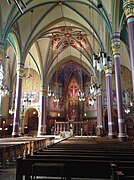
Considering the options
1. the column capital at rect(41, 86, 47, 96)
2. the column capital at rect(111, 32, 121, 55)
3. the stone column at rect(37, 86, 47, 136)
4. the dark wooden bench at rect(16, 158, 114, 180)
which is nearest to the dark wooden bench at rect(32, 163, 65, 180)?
the dark wooden bench at rect(16, 158, 114, 180)

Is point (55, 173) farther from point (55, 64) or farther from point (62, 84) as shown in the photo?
point (62, 84)

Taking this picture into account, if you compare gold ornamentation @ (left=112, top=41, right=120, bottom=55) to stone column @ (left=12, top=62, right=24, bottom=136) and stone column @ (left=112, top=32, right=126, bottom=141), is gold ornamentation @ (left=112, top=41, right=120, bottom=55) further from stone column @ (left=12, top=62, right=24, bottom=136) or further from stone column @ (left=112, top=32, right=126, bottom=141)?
stone column @ (left=12, top=62, right=24, bottom=136)

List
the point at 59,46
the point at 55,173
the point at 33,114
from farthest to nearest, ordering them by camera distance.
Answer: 1. the point at 33,114
2. the point at 59,46
3. the point at 55,173

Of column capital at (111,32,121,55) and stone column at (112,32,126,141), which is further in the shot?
column capital at (111,32,121,55)

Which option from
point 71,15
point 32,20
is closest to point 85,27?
point 71,15

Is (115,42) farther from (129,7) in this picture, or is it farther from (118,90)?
(129,7)

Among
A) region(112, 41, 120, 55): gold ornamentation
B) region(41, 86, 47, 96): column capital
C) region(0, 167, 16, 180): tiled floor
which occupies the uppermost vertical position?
region(112, 41, 120, 55): gold ornamentation

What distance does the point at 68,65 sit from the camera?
3478cm

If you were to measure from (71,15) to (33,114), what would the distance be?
20.4m

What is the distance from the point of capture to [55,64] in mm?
28719

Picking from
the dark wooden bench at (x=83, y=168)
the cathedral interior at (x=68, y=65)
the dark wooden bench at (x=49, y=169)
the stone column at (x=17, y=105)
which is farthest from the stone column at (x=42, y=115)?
the dark wooden bench at (x=49, y=169)

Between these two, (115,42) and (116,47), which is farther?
(115,42)

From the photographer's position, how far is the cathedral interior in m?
13.0

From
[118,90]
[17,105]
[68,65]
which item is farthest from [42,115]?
[118,90]
